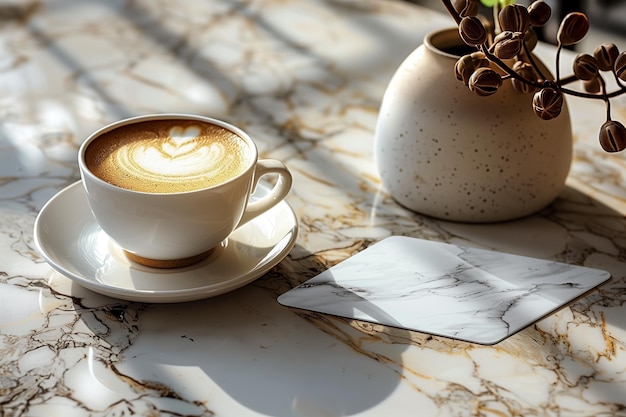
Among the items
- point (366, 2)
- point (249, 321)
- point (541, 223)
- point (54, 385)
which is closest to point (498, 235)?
point (541, 223)

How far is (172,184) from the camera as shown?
0.74 m

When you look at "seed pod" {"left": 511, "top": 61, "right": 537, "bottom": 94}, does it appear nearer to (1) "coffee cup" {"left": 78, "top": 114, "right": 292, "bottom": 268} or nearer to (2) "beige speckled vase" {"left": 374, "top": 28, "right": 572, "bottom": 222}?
(2) "beige speckled vase" {"left": 374, "top": 28, "right": 572, "bottom": 222}

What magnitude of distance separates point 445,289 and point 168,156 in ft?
0.93

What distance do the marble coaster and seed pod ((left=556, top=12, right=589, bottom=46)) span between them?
21 centimetres

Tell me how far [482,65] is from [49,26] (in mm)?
876

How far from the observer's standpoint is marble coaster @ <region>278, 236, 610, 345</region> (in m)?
0.72

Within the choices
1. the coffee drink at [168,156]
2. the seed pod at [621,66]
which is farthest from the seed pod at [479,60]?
the coffee drink at [168,156]

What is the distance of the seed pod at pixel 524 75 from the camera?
811 mm

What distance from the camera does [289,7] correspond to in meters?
1.51

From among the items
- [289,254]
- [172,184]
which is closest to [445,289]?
[289,254]

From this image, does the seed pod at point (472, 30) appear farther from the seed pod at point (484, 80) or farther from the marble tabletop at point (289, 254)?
the marble tabletop at point (289, 254)

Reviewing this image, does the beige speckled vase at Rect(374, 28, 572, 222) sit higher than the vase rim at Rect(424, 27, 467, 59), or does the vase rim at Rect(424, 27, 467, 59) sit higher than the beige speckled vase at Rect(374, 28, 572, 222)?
the vase rim at Rect(424, 27, 467, 59)

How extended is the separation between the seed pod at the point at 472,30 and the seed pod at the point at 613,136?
13 cm

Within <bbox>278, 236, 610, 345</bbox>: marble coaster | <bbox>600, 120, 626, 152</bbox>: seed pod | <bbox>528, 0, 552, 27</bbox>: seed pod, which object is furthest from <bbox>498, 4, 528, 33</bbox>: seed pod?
<bbox>278, 236, 610, 345</bbox>: marble coaster
